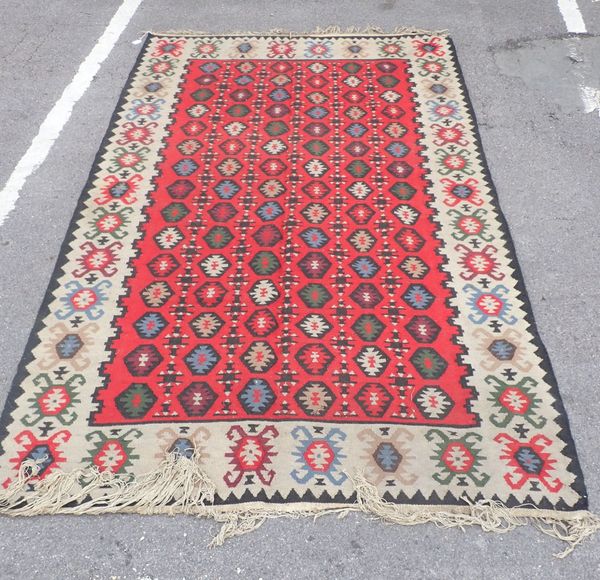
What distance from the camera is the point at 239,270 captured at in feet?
11.4

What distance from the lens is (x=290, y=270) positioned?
3.46m

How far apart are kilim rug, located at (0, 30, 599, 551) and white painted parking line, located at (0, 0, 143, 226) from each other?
1.27ft

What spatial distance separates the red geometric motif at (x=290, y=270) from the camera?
2.96 m

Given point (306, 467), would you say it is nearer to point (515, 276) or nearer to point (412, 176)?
point (515, 276)

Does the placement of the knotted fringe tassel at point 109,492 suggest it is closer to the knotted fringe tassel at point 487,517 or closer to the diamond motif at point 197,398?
the diamond motif at point 197,398

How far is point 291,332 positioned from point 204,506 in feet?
3.06

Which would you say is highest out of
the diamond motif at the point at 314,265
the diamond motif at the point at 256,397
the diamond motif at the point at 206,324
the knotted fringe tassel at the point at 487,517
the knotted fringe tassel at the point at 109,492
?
the diamond motif at the point at 314,265

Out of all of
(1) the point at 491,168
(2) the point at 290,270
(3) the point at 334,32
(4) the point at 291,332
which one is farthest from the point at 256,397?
(3) the point at 334,32

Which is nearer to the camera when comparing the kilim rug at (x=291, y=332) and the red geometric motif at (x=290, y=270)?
the kilim rug at (x=291, y=332)

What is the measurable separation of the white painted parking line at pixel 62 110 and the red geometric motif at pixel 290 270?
1.71ft

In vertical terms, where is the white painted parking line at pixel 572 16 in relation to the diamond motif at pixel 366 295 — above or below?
above

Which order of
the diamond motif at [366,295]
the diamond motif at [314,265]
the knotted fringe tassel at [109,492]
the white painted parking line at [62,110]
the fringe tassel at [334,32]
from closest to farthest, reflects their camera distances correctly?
the knotted fringe tassel at [109,492]
the diamond motif at [366,295]
the diamond motif at [314,265]
the white painted parking line at [62,110]
the fringe tassel at [334,32]

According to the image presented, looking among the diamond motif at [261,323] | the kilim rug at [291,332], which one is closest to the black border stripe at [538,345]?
the kilim rug at [291,332]

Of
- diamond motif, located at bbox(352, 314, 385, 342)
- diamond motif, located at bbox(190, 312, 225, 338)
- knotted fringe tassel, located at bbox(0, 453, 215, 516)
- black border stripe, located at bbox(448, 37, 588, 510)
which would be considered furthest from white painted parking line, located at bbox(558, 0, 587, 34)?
knotted fringe tassel, located at bbox(0, 453, 215, 516)
